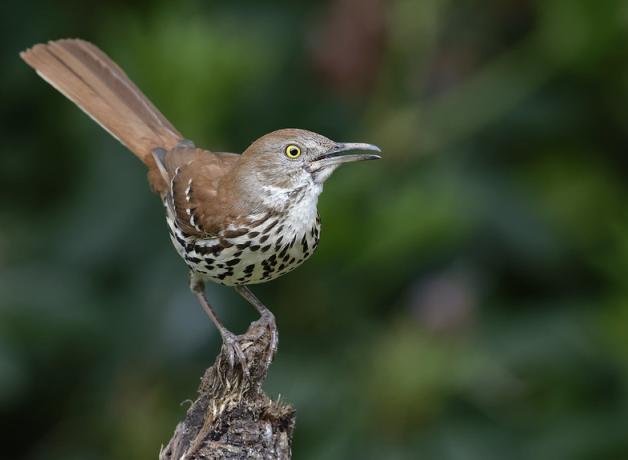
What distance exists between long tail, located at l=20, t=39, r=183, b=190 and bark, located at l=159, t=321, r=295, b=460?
157 cm

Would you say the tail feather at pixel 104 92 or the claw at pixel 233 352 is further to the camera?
the tail feather at pixel 104 92

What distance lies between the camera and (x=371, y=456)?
5.66 metres

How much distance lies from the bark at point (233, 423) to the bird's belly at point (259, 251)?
57 centimetres

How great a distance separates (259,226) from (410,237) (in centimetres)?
117

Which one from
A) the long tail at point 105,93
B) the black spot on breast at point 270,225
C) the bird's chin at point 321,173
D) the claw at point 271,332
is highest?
the long tail at point 105,93

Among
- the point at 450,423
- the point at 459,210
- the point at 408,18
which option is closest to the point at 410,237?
the point at 459,210

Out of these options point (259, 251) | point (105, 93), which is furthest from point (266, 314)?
point (105, 93)

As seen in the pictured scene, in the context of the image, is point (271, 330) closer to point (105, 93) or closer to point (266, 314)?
point (266, 314)

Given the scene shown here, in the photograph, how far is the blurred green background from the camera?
567 cm

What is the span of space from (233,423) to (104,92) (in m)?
2.07

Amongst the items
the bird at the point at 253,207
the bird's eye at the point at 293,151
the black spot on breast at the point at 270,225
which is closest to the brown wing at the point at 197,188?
the bird at the point at 253,207

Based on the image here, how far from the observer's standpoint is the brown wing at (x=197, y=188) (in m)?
4.72

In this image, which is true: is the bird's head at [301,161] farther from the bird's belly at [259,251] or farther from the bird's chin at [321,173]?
the bird's belly at [259,251]

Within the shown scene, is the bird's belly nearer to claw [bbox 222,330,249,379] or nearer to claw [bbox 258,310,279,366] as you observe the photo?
claw [bbox 258,310,279,366]
